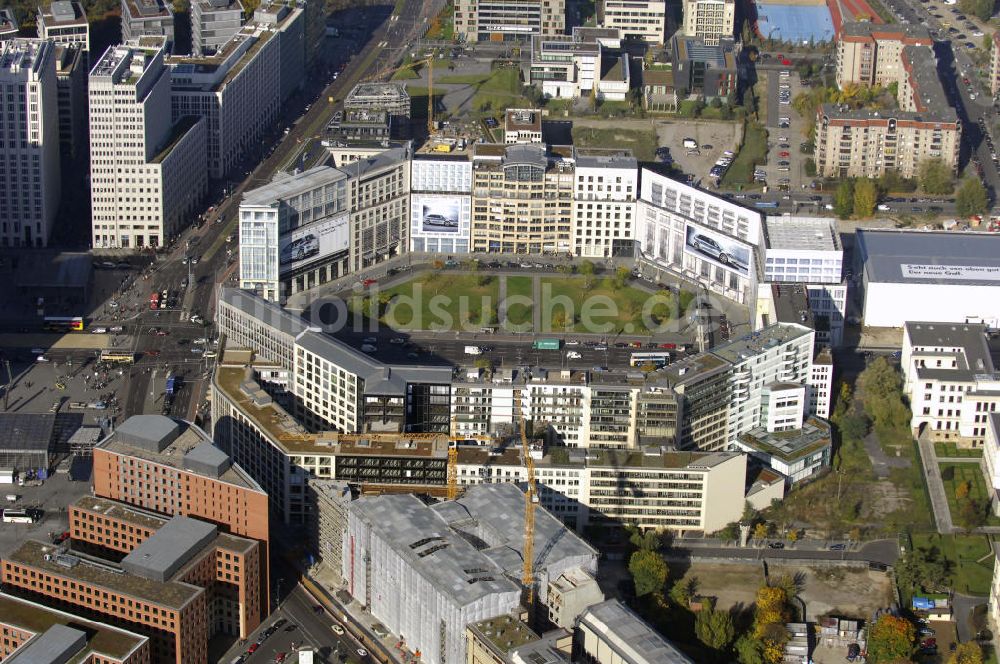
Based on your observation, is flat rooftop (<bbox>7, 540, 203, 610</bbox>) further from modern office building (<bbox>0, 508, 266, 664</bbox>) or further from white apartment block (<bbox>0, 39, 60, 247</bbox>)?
white apartment block (<bbox>0, 39, 60, 247</bbox>)

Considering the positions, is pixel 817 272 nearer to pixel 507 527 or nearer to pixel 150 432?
pixel 507 527

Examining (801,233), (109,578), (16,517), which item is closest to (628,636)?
A: (109,578)

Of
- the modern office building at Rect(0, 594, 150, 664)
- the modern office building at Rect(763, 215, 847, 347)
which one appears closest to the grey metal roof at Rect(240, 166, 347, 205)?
the modern office building at Rect(763, 215, 847, 347)

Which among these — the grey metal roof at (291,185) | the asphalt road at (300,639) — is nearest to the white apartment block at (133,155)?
the grey metal roof at (291,185)

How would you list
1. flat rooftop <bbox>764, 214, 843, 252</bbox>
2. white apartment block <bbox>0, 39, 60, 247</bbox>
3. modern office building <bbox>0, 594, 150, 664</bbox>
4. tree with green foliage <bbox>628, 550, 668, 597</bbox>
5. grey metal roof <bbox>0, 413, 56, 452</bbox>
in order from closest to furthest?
modern office building <bbox>0, 594, 150, 664</bbox>, tree with green foliage <bbox>628, 550, 668, 597</bbox>, grey metal roof <bbox>0, 413, 56, 452</bbox>, flat rooftop <bbox>764, 214, 843, 252</bbox>, white apartment block <bbox>0, 39, 60, 247</bbox>

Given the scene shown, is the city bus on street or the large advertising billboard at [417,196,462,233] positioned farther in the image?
the large advertising billboard at [417,196,462,233]

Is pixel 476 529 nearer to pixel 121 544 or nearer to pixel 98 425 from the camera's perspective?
pixel 121 544
